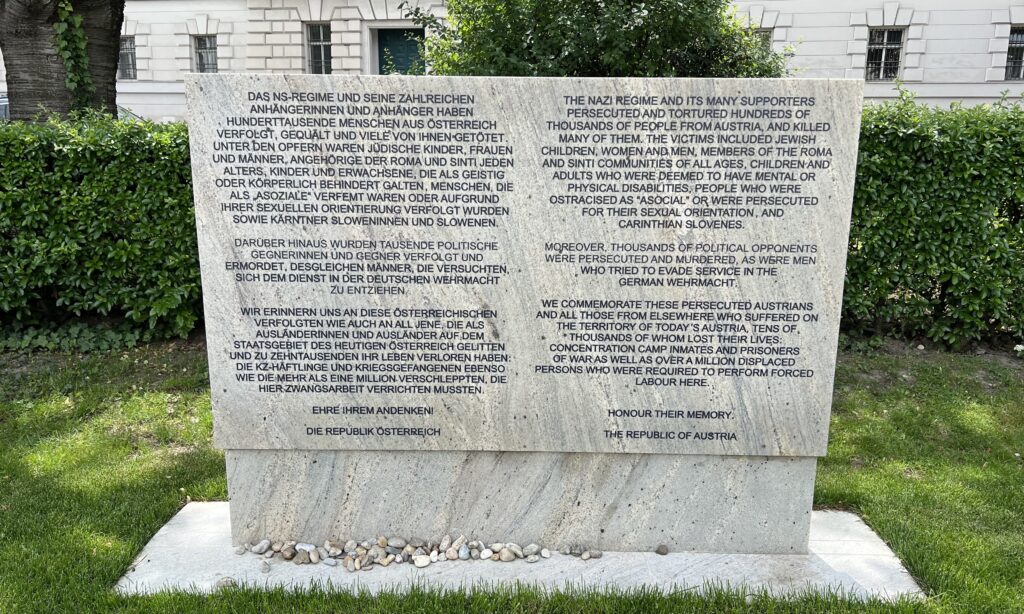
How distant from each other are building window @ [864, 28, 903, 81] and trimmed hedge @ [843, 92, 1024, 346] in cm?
1822

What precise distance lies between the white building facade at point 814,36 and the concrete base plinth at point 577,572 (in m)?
19.9

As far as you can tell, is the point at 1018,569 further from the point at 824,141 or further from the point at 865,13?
the point at 865,13

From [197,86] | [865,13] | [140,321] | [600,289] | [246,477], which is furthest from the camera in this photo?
[865,13]

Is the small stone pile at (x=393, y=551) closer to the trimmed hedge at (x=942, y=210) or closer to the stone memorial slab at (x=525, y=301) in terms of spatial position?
the stone memorial slab at (x=525, y=301)

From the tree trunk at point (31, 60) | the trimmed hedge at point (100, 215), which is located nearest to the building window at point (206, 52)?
the tree trunk at point (31, 60)

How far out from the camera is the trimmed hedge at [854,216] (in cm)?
596

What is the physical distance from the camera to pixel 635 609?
2.89m

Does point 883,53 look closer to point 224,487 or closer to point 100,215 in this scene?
point 100,215

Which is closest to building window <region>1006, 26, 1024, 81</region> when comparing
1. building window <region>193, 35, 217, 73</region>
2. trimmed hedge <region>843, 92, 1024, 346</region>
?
trimmed hedge <region>843, 92, 1024, 346</region>

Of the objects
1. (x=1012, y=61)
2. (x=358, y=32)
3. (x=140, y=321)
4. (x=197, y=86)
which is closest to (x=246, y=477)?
(x=197, y=86)

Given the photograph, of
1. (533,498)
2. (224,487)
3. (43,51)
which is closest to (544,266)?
(533,498)

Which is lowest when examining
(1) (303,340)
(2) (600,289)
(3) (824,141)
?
(1) (303,340)

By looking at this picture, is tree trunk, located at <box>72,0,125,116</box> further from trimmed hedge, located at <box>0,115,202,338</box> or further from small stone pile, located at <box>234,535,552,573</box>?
small stone pile, located at <box>234,535,552,573</box>

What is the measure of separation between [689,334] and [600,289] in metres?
0.44
